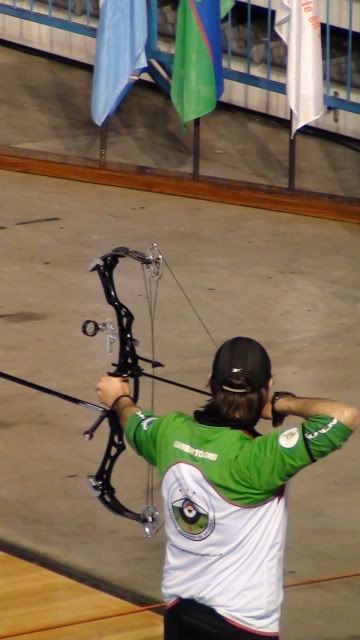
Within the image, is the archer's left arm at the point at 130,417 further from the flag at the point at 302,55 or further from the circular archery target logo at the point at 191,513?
the flag at the point at 302,55

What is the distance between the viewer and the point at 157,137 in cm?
1288

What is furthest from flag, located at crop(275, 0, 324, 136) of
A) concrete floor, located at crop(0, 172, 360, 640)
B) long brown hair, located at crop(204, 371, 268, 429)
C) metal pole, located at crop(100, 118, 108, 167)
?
long brown hair, located at crop(204, 371, 268, 429)

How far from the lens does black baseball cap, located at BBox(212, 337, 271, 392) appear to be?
3992mm

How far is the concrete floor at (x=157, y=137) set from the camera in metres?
12.2

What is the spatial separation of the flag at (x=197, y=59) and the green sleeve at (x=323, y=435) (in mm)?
7275

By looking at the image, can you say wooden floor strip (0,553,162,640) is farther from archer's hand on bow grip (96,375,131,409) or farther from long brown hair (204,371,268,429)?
long brown hair (204,371,268,429)

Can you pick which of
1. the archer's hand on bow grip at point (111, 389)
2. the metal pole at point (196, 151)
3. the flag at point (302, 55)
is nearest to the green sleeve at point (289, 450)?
the archer's hand on bow grip at point (111, 389)

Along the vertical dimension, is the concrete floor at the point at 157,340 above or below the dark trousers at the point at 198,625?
below

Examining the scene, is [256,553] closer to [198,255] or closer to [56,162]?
[198,255]

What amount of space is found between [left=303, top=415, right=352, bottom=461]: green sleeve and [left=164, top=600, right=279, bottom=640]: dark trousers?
1.57 ft

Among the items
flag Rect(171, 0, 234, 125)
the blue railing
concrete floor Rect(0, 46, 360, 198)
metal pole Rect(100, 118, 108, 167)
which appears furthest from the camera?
concrete floor Rect(0, 46, 360, 198)

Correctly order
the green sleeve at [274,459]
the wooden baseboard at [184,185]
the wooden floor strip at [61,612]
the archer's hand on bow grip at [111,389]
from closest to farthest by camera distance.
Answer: the green sleeve at [274,459], the archer's hand on bow grip at [111,389], the wooden floor strip at [61,612], the wooden baseboard at [184,185]

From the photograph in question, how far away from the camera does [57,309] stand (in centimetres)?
916

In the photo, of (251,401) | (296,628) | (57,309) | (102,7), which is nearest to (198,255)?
(57,309)
